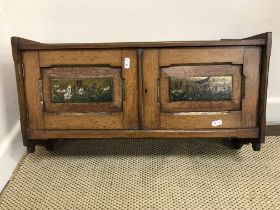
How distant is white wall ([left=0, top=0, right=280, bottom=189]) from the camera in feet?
4.26

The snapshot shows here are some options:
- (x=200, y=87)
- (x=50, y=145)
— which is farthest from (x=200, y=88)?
(x=50, y=145)

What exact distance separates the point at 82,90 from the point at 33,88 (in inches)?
6.3

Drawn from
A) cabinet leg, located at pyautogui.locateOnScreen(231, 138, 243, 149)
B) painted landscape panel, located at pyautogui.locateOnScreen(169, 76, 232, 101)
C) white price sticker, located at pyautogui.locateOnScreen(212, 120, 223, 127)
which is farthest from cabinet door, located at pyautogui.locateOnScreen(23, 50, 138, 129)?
cabinet leg, located at pyautogui.locateOnScreen(231, 138, 243, 149)

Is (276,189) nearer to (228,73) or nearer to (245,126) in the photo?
(245,126)

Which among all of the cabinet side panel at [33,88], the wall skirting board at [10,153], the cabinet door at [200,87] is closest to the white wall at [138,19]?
the wall skirting board at [10,153]

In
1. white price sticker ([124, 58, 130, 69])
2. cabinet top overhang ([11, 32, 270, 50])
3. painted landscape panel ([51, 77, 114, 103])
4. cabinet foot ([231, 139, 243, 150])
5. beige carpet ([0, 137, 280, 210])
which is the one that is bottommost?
beige carpet ([0, 137, 280, 210])

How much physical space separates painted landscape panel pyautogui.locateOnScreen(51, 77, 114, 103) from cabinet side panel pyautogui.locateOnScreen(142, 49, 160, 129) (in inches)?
4.5

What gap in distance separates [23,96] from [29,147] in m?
0.19

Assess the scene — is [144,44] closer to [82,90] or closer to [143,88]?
[143,88]

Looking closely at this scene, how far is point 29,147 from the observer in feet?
3.52

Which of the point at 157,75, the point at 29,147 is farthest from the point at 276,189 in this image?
the point at 29,147

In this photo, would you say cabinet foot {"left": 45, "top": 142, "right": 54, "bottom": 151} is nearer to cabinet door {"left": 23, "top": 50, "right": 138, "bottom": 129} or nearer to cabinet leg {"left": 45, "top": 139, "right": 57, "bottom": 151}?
cabinet leg {"left": 45, "top": 139, "right": 57, "bottom": 151}

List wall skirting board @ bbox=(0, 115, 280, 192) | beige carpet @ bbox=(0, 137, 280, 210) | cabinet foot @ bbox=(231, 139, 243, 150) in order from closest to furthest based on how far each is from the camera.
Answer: beige carpet @ bbox=(0, 137, 280, 210) < wall skirting board @ bbox=(0, 115, 280, 192) < cabinet foot @ bbox=(231, 139, 243, 150)

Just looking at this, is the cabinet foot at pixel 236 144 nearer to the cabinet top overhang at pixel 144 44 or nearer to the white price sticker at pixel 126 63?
the cabinet top overhang at pixel 144 44
